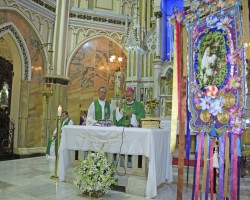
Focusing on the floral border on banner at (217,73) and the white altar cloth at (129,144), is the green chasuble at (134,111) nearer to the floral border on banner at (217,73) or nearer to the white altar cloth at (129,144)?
the white altar cloth at (129,144)

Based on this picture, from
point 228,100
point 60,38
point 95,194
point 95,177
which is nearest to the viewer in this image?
point 228,100

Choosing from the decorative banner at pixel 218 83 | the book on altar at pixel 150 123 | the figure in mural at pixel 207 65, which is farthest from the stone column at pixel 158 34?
the figure in mural at pixel 207 65

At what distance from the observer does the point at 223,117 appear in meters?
3.53

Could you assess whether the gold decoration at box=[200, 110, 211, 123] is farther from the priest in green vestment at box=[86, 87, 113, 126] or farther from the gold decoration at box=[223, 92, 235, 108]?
the priest in green vestment at box=[86, 87, 113, 126]

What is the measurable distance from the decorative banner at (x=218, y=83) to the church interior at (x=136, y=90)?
13 millimetres

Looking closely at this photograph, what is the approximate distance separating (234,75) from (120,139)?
7.81 feet

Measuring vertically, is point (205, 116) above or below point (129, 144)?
above

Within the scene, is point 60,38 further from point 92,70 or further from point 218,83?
point 218,83

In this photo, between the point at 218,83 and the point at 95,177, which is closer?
the point at 218,83

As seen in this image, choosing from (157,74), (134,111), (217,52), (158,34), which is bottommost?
(134,111)

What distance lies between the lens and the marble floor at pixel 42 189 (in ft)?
15.4

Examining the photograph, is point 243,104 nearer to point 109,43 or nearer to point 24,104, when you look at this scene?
point 24,104

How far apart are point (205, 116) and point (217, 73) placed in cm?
57

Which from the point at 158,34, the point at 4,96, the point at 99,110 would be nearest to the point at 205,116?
the point at 99,110
